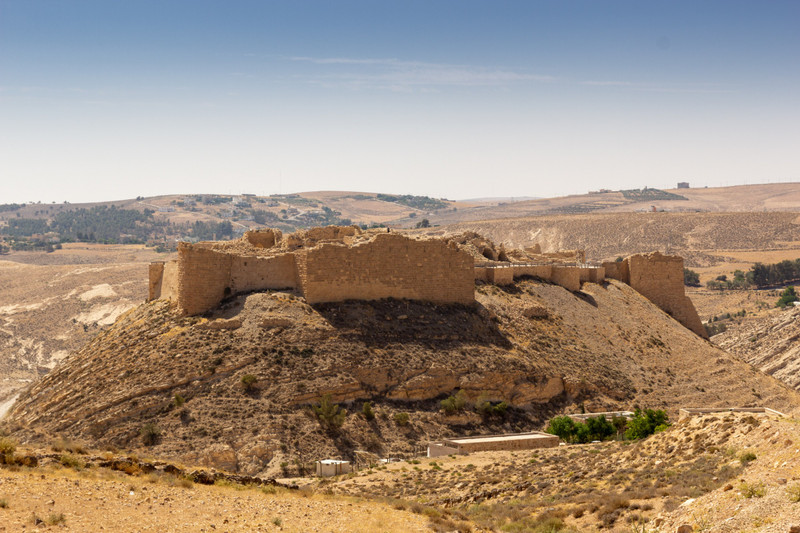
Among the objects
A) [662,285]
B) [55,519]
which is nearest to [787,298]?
[662,285]

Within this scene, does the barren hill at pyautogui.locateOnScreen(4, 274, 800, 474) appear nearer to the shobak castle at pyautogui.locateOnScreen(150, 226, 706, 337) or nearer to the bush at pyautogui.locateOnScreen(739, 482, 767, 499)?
the shobak castle at pyautogui.locateOnScreen(150, 226, 706, 337)

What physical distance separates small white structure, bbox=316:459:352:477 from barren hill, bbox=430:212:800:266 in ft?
338

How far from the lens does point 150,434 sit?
2633 centimetres

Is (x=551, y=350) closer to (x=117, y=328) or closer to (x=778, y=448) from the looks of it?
(x=117, y=328)

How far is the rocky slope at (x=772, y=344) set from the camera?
55281mm

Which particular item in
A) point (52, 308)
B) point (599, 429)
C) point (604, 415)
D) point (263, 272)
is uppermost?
point (263, 272)

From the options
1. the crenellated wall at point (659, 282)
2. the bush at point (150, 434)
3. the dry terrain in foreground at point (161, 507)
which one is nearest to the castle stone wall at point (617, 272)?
the crenellated wall at point (659, 282)

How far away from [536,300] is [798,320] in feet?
106

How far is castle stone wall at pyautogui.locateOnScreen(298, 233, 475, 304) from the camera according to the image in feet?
108

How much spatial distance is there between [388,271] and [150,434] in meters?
11.5

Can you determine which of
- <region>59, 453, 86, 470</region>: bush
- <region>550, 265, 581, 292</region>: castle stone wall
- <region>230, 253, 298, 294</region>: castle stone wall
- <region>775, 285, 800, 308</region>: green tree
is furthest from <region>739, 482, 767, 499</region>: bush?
<region>775, 285, 800, 308</region>: green tree

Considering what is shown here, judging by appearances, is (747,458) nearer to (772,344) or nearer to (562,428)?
(562,428)

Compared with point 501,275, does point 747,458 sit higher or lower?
lower

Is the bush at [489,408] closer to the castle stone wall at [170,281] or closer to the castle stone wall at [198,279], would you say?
the castle stone wall at [198,279]
